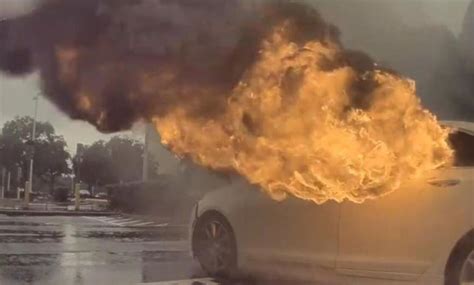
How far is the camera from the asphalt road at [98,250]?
529cm

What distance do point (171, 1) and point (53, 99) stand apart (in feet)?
3.41

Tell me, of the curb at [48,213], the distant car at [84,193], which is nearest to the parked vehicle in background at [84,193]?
the distant car at [84,193]

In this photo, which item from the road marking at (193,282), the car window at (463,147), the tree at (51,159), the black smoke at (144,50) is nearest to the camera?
the car window at (463,147)

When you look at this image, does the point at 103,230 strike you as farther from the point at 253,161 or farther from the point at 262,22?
the point at 262,22

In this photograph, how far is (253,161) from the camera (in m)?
5.02

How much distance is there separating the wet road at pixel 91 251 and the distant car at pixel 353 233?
214 millimetres

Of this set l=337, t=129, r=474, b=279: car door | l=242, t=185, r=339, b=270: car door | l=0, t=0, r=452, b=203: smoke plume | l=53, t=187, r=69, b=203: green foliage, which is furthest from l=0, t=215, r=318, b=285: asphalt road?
l=337, t=129, r=474, b=279: car door

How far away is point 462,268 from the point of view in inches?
183

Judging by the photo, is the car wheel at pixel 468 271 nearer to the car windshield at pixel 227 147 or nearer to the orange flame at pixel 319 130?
the car windshield at pixel 227 147

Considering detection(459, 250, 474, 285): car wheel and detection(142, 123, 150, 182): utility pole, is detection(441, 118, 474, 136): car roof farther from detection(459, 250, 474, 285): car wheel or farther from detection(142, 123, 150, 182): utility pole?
detection(142, 123, 150, 182): utility pole

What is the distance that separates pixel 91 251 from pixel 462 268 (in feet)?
8.55

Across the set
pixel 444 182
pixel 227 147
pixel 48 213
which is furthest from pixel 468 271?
pixel 48 213

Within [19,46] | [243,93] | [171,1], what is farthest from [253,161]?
[19,46]

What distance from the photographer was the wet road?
5281mm
